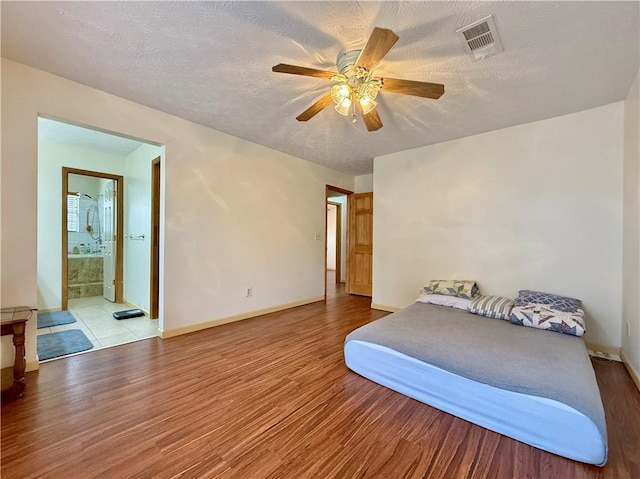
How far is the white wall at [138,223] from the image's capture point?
380 cm

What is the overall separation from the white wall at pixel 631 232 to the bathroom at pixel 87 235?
21.6ft

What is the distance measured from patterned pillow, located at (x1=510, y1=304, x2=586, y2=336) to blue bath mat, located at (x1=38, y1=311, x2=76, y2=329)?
17.0 feet

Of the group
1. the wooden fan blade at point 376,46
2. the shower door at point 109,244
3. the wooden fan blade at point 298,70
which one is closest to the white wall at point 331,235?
the shower door at point 109,244

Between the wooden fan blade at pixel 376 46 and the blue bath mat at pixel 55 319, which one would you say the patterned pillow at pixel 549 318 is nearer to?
the wooden fan blade at pixel 376 46

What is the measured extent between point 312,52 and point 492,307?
289 cm

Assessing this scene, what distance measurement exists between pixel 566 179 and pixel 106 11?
13.3 feet

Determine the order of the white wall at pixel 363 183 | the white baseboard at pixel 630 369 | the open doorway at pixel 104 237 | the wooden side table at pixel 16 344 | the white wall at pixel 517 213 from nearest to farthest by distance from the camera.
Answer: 1. the wooden side table at pixel 16 344
2. the white baseboard at pixel 630 369
3. the white wall at pixel 517 213
4. the open doorway at pixel 104 237
5. the white wall at pixel 363 183

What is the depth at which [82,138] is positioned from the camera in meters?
3.76

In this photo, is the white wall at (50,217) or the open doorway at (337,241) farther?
the open doorway at (337,241)

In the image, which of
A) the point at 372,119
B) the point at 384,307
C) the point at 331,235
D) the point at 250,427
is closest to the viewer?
the point at 250,427

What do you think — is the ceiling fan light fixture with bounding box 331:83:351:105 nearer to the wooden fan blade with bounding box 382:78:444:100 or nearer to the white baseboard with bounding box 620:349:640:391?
the wooden fan blade with bounding box 382:78:444:100

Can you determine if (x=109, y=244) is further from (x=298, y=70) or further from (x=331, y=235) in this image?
(x=331, y=235)

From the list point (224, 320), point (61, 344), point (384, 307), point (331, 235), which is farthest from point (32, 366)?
point (331, 235)

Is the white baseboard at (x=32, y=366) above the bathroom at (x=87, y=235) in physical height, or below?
below
